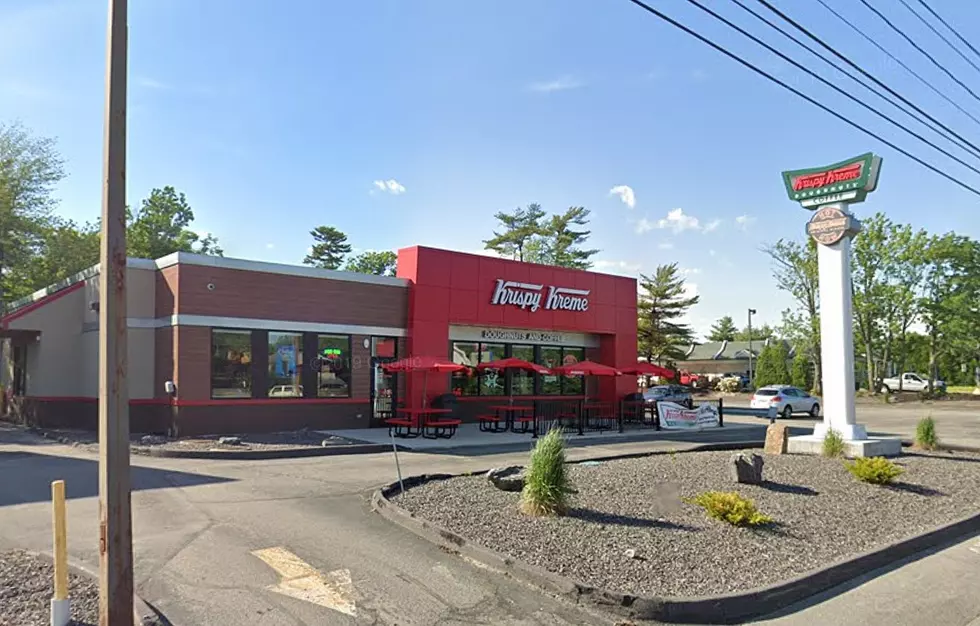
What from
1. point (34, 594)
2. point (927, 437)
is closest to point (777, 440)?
point (927, 437)

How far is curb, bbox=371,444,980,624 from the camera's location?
19.0ft

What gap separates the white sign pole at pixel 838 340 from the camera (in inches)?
631

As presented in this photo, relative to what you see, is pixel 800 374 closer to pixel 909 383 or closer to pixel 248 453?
pixel 909 383

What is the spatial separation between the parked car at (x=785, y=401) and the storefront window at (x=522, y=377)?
44.8ft

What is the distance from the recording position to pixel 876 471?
37.2 feet

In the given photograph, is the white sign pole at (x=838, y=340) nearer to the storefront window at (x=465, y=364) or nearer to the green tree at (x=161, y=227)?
the storefront window at (x=465, y=364)

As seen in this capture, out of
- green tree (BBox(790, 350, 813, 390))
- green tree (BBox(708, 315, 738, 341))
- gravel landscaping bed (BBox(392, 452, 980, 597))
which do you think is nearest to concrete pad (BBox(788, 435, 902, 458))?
gravel landscaping bed (BBox(392, 452, 980, 597))

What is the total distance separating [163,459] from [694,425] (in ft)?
57.1

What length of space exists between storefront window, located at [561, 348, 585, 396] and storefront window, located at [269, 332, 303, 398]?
11.3m

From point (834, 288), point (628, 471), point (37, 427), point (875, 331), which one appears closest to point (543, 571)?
point (628, 471)

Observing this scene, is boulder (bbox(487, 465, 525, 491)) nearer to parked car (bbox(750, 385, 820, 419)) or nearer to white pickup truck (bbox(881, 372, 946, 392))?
parked car (bbox(750, 385, 820, 419))

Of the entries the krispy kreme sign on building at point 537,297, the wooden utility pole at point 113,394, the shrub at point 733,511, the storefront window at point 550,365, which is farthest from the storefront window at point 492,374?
the wooden utility pole at point 113,394

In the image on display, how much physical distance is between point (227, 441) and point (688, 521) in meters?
11.8

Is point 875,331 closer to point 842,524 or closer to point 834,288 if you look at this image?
point 834,288
